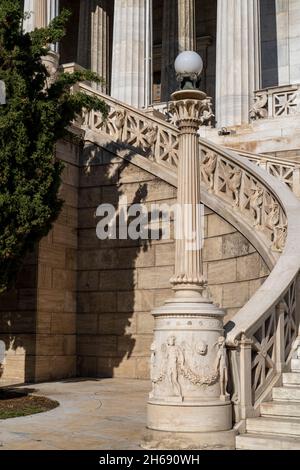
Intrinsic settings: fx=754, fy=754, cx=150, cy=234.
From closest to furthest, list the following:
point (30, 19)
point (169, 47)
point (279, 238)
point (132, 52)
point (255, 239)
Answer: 1. point (279, 238)
2. point (255, 239)
3. point (132, 52)
4. point (30, 19)
5. point (169, 47)

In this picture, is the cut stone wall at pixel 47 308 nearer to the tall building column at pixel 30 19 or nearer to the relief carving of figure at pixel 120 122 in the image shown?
the relief carving of figure at pixel 120 122

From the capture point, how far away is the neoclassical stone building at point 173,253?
9.99m

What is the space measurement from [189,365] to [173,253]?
26.4 feet

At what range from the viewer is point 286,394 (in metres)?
9.76

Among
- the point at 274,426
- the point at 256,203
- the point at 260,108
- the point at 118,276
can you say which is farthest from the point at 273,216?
the point at 260,108

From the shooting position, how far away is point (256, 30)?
25.0 m

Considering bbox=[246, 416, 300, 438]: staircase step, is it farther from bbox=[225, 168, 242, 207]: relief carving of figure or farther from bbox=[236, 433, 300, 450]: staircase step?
bbox=[225, 168, 242, 207]: relief carving of figure

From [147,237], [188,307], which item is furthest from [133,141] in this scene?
[188,307]

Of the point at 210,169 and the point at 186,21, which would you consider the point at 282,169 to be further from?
the point at 186,21

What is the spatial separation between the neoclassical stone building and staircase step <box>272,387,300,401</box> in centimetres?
1

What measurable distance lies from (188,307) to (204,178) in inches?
276

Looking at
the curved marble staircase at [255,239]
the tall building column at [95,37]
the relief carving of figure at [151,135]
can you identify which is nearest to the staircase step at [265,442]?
the curved marble staircase at [255,239]

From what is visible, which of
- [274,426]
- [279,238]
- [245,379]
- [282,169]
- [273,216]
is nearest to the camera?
[274,426]

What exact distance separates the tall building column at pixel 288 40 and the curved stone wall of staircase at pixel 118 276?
14683mm
